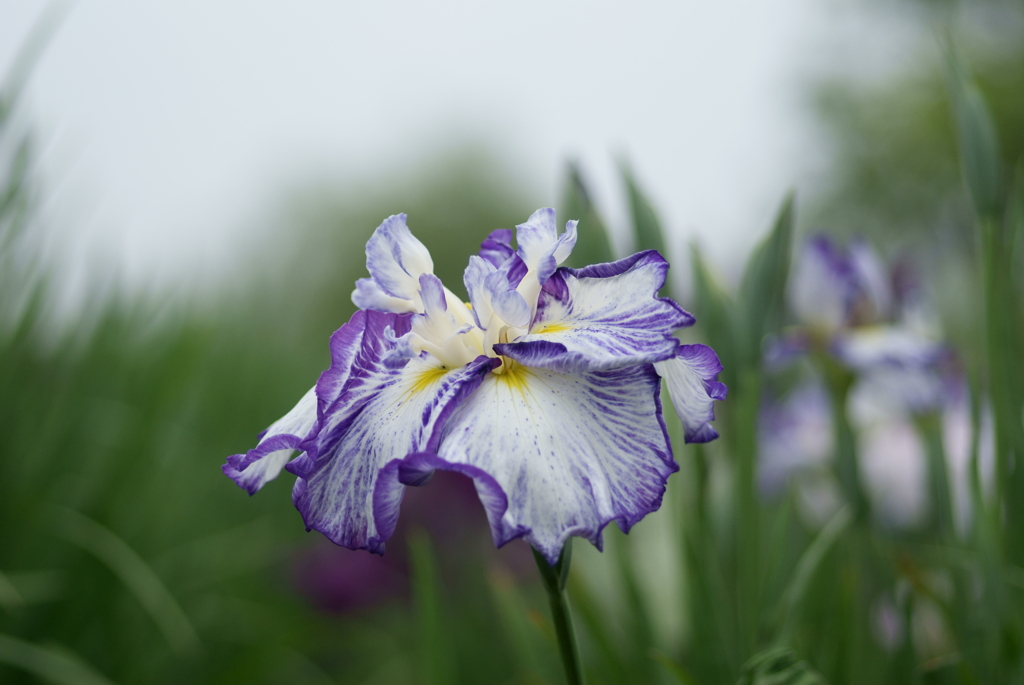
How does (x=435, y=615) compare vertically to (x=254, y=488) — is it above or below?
below

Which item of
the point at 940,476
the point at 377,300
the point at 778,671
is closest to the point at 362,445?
the point at 377,300

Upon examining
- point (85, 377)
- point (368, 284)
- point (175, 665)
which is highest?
point (368, 284)

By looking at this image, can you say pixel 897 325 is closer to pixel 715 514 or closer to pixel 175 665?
pixel 715 514

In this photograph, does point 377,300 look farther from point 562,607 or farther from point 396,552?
point 396,552

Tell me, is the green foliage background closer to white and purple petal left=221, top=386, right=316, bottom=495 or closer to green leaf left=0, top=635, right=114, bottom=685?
green leaf left=0, top=635, right=114, bottom=685

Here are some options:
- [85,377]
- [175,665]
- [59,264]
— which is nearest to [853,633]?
[175,665]

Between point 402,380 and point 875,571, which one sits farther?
Result: point 875,571

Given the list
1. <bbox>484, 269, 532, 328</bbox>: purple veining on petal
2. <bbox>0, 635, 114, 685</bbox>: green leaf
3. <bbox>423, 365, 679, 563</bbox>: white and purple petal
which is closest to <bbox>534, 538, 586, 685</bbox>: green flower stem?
<bbox>423, 365, 679, 563</bbox>: white and purple petal
